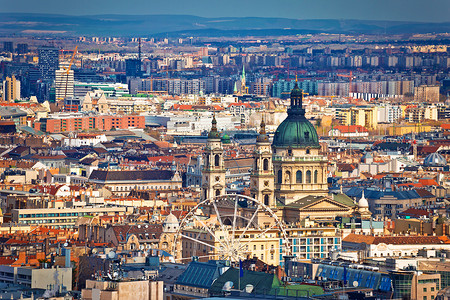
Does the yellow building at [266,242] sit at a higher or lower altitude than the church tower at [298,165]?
lower

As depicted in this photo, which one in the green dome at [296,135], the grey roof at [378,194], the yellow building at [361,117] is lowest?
the grey roof at [378,194]

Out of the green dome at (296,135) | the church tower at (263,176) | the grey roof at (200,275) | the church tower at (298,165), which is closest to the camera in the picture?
the grey roof at (200,275)

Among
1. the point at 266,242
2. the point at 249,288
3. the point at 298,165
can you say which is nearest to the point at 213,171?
the point at 298,165

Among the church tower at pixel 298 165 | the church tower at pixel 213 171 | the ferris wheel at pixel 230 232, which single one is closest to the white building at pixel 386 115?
the church tower at pixel 298 165

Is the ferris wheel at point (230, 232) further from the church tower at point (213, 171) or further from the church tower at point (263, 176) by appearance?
the church tower at point (213, 171)

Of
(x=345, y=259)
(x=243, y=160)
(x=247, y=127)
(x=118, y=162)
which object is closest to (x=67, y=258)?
(x=345, y=259)

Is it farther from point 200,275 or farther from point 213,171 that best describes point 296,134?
point 200,275

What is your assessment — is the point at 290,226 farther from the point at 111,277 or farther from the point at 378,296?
the point at 111,277
